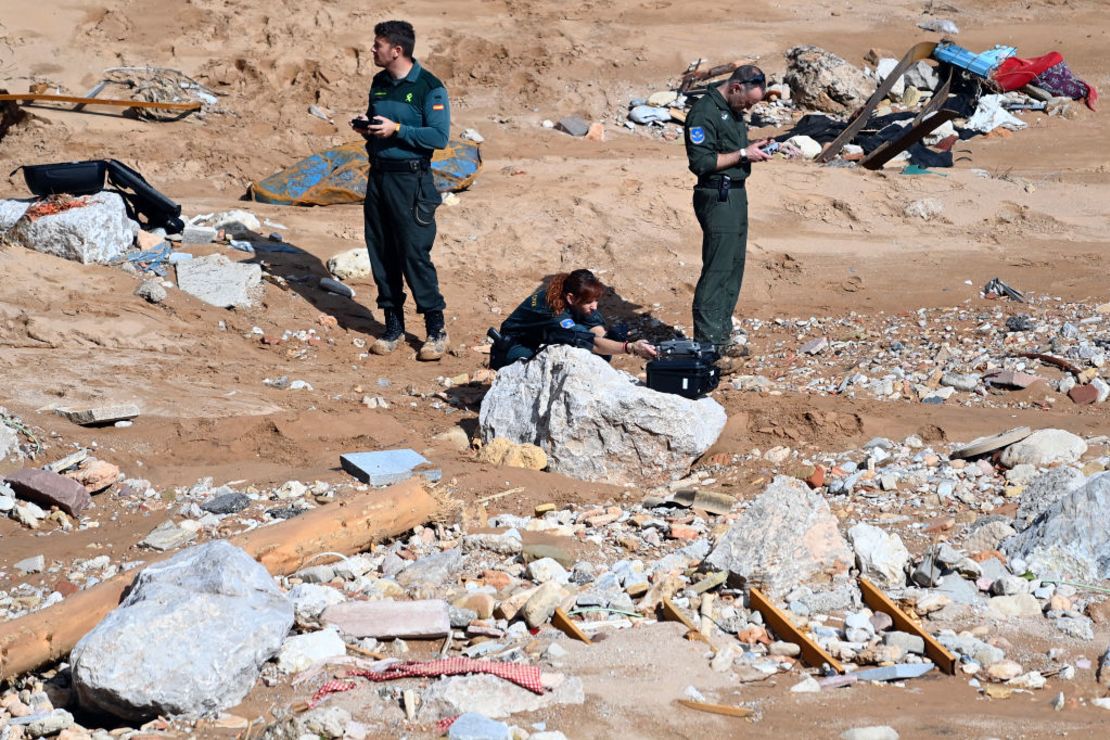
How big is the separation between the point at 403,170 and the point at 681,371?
7.85ft

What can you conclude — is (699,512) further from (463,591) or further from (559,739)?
(559,739)

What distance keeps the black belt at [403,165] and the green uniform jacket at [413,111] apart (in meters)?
0.03

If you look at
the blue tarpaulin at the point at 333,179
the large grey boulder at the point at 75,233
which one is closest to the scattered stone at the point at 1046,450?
the blue tarpaulin at the point at 333,179

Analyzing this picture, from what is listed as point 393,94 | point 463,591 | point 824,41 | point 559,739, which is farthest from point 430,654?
point 824,41

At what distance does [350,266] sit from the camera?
9453 millimetres

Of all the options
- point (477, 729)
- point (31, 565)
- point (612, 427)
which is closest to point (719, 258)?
point (612, 427)

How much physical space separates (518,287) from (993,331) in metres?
3.34

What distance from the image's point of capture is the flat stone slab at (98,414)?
6531 mm

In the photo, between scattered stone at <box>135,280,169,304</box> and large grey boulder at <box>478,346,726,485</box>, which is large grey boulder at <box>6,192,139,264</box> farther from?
large grey boulder at <box>478,346,726,485</box>

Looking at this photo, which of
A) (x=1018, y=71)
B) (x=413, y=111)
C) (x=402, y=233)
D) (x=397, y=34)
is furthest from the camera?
(x=1018, y=71)

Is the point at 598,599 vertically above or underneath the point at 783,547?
underneath

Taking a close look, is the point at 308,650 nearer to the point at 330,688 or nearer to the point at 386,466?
the point at 330,688

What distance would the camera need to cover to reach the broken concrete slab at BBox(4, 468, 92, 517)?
5680 millimetres

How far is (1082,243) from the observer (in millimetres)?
10617
